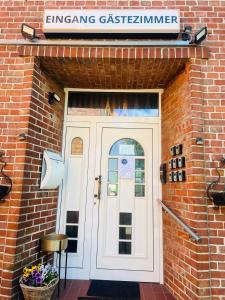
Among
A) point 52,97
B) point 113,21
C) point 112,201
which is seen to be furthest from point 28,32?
point 112,201

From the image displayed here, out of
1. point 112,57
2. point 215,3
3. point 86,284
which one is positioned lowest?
point 86,284

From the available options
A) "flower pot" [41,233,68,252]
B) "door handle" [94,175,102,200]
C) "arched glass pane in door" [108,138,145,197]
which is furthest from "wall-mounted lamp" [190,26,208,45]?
"flower pot" [41,233,68,252]

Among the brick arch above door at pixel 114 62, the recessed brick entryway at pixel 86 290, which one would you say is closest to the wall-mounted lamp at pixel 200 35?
the brick arch above door at pixel 114 62

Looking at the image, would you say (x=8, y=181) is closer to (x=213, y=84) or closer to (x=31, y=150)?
(x=31, y=150)

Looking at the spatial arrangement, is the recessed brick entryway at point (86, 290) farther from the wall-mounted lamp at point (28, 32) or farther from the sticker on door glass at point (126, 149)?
the wall-mounted lamp at point (28, 32)

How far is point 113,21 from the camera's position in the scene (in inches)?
104

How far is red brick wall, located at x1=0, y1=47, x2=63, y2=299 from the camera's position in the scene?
7.69 feet

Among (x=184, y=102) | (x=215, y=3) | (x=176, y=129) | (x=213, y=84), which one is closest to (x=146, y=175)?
(x=176, y=129)

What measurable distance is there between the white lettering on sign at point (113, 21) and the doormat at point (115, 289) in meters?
2.97

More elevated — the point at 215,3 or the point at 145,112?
the point at 215,3

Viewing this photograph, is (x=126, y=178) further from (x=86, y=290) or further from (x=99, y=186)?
(x=86, y=290)

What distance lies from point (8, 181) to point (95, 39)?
6.05ft

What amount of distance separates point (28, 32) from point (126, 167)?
2031 millimetres

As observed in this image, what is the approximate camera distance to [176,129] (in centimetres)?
285
